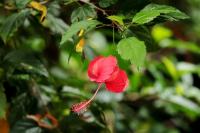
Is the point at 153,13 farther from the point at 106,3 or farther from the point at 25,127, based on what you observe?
the point at 25,127

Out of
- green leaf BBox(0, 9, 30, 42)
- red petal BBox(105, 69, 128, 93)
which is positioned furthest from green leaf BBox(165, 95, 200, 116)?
red petal BBox(105, 69, 128, 93)

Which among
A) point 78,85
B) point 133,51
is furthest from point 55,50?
point 133,51

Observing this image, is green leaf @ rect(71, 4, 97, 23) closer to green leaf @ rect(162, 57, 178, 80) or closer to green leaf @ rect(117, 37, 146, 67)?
green leaf @ rect(117, 37, 146, 67)

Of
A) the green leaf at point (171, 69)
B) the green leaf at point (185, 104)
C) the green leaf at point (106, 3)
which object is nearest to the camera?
the green leaf at point (106, 3)

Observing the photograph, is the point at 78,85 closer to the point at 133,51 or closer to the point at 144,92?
the point at 144,92

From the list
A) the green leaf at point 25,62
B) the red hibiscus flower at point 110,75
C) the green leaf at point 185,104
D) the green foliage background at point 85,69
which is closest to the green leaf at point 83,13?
the green foliage background at point 85,69

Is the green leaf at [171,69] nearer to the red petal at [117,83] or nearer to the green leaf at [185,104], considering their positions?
the green leaf at [185,104]

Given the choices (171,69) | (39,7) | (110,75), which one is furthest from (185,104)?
(110,75)
